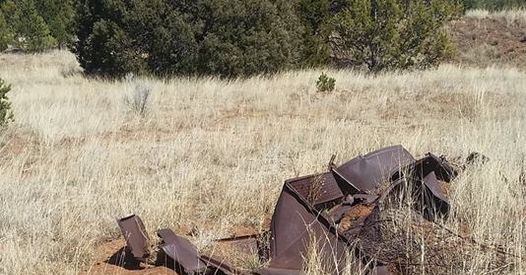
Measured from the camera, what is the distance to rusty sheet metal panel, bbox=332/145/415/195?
12.8ft

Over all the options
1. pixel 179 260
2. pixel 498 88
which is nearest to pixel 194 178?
pixel 179 260

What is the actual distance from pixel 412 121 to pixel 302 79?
5.21 meters

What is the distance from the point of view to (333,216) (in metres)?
3.46

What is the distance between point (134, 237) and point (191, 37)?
38.4ft

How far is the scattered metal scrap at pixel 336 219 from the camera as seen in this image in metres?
3.02

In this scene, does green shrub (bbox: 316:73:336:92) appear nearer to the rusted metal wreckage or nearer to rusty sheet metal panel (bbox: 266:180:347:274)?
the rusted metal wreckage

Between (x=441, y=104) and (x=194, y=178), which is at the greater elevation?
(x=194, y=178)

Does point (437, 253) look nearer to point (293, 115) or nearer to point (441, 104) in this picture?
point (293, 115)

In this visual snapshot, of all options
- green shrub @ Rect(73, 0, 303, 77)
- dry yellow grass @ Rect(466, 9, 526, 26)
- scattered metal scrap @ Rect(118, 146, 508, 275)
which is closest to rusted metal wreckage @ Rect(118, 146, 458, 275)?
scattered metal scrap @ Rect(118, 146, 508, 275)

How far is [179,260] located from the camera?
9.96 ft

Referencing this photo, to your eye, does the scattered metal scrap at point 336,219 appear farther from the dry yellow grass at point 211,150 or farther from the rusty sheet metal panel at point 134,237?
the dry yellow grass at point 211,150

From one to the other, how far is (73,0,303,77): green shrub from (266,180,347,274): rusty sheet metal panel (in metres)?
11.4

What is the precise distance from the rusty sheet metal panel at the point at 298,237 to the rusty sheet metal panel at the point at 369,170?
2.22 feet

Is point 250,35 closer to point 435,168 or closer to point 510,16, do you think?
point 435,168
